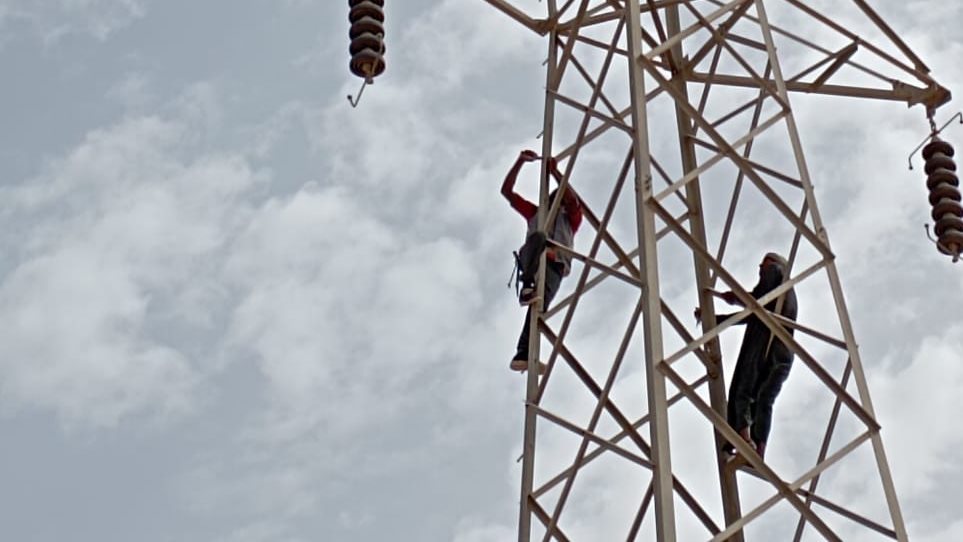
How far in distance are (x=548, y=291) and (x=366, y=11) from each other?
2647 mm

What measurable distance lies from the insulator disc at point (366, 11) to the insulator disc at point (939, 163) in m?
5.92

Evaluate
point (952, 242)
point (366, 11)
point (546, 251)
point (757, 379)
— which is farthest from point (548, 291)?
point (952, 242)

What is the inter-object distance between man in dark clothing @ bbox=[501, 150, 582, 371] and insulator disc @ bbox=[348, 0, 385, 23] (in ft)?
6.00

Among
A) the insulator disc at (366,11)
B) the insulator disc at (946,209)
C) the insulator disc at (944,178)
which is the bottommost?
the insulator disc at (946,209)

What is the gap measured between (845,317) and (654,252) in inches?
60.8

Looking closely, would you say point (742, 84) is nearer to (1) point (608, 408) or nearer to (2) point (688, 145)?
(2) point (688, 145)

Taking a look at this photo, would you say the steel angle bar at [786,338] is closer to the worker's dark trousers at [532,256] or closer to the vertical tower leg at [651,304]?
the vertical tower leg at [651,304]

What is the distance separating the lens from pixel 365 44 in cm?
1322

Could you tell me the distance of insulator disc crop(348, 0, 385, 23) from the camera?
43.8 ft

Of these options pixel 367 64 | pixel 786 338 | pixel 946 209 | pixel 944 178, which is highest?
pixel 944 178

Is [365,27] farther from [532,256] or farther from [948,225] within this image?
[948,225]

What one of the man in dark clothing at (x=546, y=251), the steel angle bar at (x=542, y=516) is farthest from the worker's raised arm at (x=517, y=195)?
the steel angle bar at (x=542, y=516)

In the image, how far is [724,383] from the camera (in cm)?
1314

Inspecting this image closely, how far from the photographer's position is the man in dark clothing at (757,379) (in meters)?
12.8
